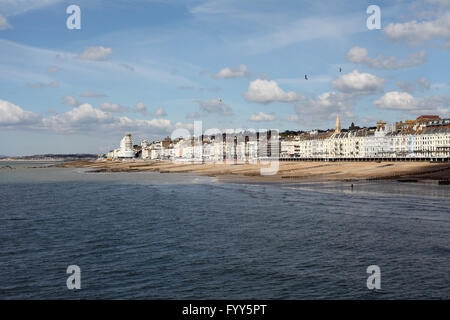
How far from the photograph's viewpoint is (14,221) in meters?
32.1

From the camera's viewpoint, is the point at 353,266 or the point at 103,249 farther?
the point at 103,249

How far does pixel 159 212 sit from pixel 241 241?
14.0 m

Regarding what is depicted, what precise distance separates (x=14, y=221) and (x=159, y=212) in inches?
414

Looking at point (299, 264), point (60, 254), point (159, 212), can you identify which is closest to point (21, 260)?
point (60, 254)

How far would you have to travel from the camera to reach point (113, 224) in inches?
1185

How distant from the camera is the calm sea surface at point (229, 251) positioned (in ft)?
52.9

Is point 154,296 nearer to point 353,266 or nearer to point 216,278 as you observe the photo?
point 216,278

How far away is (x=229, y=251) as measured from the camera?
2166cm

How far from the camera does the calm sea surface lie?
16.1m
